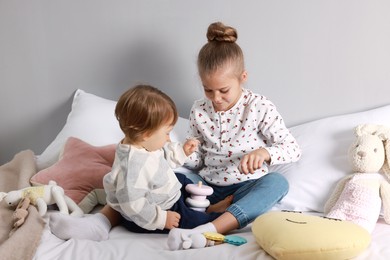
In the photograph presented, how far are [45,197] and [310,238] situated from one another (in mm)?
746

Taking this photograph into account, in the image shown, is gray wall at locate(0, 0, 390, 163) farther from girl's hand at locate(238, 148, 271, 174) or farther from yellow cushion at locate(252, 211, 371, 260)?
yellow cushion at locate(252, 211, 371, 260)

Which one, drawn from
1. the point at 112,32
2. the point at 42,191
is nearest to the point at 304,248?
the point at 42,191

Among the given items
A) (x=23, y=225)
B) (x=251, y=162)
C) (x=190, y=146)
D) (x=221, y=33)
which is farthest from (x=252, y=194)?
(x=23, y=225)

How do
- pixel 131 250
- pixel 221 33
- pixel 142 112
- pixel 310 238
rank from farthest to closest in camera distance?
pixel 221 33 < pixel 142 112 < pixel 131 250 < pixel 310 238

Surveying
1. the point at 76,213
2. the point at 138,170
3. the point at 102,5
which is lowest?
the point at 76,213

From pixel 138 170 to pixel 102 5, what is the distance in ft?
2.85

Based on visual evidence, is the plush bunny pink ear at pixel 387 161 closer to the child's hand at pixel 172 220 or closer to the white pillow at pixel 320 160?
the white pillow at pixel 320 160

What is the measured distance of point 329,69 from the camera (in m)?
1.82

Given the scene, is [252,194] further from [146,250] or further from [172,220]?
[146,250]

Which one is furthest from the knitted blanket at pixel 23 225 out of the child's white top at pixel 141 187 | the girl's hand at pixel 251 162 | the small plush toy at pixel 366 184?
the small plush toy at pixel 366 184

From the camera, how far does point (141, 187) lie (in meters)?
1.37

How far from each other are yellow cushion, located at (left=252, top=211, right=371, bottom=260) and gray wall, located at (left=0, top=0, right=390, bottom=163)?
725 mm

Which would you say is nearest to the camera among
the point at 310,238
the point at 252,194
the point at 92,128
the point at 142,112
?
the point at 310,238

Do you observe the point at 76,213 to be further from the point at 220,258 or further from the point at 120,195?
the point at 220,258
